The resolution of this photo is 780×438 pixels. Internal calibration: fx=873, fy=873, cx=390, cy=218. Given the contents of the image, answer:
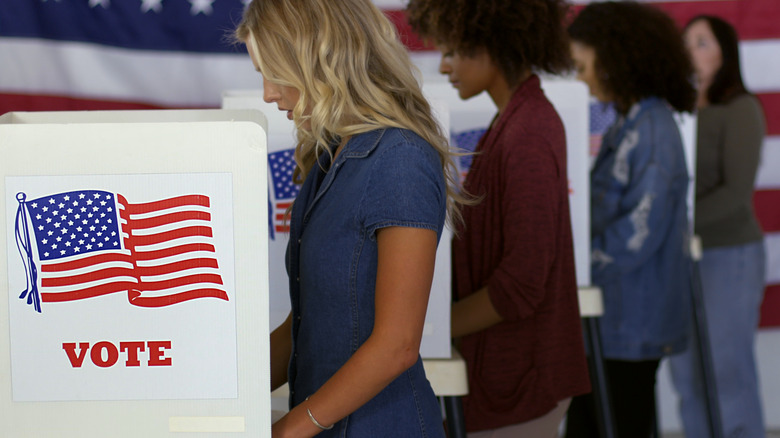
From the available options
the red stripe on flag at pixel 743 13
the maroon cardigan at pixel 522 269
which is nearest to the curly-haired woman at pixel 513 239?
the maroon cardigan at pixel 522 269

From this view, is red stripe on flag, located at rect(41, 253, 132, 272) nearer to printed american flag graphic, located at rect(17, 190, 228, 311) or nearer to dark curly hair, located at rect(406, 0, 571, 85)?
printed american flag graphic, located at rect(17, 190, 228, 311)

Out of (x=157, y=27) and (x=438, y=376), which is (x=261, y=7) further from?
(x=157, y=27)

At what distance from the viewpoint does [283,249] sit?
4.92 feet

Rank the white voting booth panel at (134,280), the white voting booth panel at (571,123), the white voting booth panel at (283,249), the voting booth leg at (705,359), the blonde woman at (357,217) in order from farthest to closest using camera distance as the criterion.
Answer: the voting booth leg at (705,359) < the white voting booth panel at (571,123) < the white voting booth panel at (283,249) < the blonde woman at (357,217) < the white voting booth panel at (134,280)

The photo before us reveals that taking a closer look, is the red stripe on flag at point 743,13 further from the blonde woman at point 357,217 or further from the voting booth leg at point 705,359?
the blonde woman at point 357,217

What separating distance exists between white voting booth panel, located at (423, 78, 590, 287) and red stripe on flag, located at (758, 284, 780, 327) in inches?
57.7

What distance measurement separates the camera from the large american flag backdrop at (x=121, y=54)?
2.47 meters

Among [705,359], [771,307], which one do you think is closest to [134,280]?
[705,359]

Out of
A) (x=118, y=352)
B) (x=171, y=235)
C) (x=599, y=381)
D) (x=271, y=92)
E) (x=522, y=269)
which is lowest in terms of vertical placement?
(x=599, y=381)

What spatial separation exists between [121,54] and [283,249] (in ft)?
4.37

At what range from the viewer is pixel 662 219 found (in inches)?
85.4

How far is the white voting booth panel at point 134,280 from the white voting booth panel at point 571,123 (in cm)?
104

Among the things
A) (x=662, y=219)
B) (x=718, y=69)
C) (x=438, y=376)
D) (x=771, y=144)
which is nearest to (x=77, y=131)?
(x=438, y=376)

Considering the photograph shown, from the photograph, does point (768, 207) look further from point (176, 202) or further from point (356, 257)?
point (176, 202)
